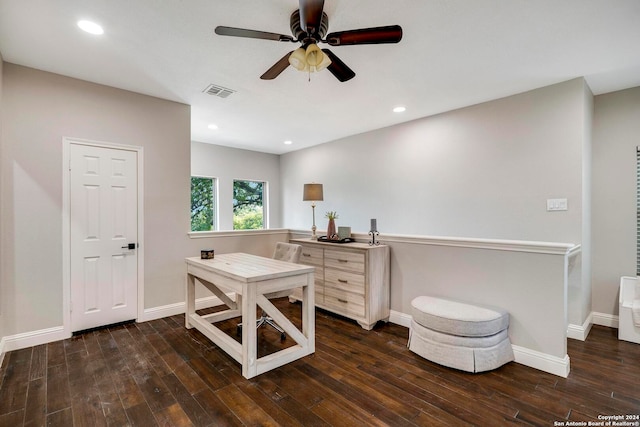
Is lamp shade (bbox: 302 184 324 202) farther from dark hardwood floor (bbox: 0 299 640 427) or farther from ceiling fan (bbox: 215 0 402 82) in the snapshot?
ceiling fan (bbox: 215 0 402 82)

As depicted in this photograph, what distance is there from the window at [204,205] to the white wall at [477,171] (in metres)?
2.60

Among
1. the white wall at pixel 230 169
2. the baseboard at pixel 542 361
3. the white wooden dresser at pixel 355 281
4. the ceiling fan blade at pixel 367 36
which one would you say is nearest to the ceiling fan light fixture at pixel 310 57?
the ceiling fan blade at pixel 367 36

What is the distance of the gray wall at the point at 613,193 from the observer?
3.26 m

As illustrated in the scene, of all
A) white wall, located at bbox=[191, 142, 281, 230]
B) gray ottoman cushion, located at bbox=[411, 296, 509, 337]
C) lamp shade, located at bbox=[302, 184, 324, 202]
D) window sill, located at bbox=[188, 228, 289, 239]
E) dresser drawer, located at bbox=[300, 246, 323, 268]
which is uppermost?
white wall, located at bbox=[191, 142, 281, 230]

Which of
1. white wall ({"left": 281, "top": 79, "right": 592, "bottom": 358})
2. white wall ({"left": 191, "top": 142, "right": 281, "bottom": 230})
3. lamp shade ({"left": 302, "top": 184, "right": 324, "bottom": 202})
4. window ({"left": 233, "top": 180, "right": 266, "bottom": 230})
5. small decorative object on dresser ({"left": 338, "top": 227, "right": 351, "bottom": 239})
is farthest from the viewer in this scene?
window ({"left": 233, "top": 180, "right": 266, "bottom": 230})

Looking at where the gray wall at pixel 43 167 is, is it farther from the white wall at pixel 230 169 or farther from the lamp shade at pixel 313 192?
the white wall at pixel 230 169

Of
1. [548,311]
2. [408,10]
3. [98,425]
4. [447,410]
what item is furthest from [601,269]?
[98,425]

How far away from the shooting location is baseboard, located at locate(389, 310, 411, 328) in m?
3.29

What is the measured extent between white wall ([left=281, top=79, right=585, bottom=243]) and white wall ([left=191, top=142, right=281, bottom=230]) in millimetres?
1906

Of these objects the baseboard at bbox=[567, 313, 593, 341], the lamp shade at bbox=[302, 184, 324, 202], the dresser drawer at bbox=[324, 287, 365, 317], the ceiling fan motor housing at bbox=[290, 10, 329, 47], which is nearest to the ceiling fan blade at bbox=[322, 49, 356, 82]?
the ceiling fan motor housing at bbox=[290, 10, 329, 47]

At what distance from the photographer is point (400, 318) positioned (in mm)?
3348

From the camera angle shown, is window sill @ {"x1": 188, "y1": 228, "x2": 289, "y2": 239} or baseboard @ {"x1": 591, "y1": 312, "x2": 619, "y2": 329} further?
window sill @ {"x1": 188, "y1": 228, "x2": 289, "y2": 239}

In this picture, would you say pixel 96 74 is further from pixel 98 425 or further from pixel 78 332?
pixel 98 425

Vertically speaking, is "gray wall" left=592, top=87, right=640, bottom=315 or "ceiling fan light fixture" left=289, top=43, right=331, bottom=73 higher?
"ceiling fan light fixture" left=289, top=43, right=331, bottom=73
